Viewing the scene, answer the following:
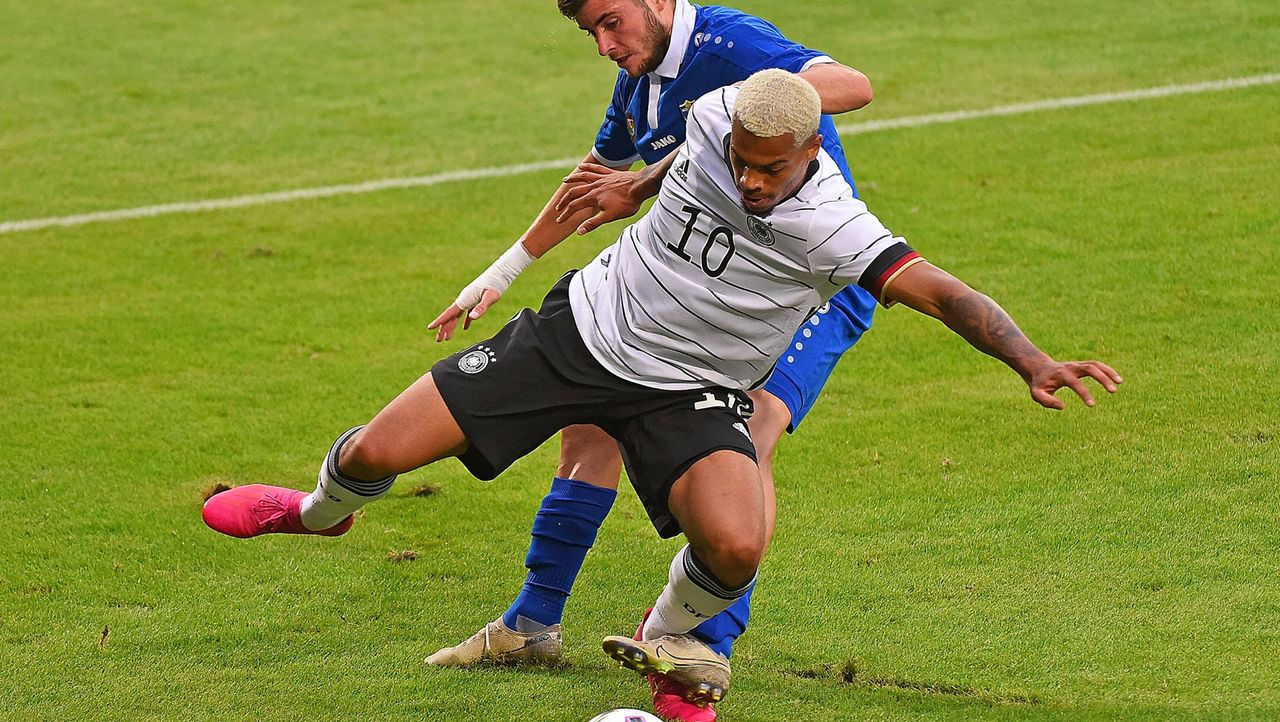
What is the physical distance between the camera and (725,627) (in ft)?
14.4

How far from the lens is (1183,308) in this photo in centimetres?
725

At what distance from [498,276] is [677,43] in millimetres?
923

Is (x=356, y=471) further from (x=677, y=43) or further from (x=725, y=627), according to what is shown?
(x=677, y=43)

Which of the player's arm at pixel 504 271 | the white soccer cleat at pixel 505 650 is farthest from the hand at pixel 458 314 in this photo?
the white soccer cleat at pixel 505 650

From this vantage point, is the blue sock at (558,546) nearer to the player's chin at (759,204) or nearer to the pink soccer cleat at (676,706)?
the pink soccer cleat at (676,706)

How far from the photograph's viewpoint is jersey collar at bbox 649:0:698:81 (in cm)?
478

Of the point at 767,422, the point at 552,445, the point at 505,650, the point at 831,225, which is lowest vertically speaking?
the point at 552,445

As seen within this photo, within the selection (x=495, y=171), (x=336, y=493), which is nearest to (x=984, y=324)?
(x=336, y=493)

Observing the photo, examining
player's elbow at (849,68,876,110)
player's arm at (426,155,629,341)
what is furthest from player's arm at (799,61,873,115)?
player's arm at (426,155,629,341)

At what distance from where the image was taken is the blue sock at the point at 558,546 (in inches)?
187

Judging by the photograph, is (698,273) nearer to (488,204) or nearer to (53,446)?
(53,446)

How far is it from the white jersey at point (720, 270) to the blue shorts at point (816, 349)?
0.33 meters

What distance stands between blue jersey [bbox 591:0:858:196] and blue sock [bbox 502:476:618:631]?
1.10 metres

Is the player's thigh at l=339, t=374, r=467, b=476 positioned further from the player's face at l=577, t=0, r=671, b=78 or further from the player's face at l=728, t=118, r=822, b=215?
the player's face at l=577, t=0, r=671, b=78
